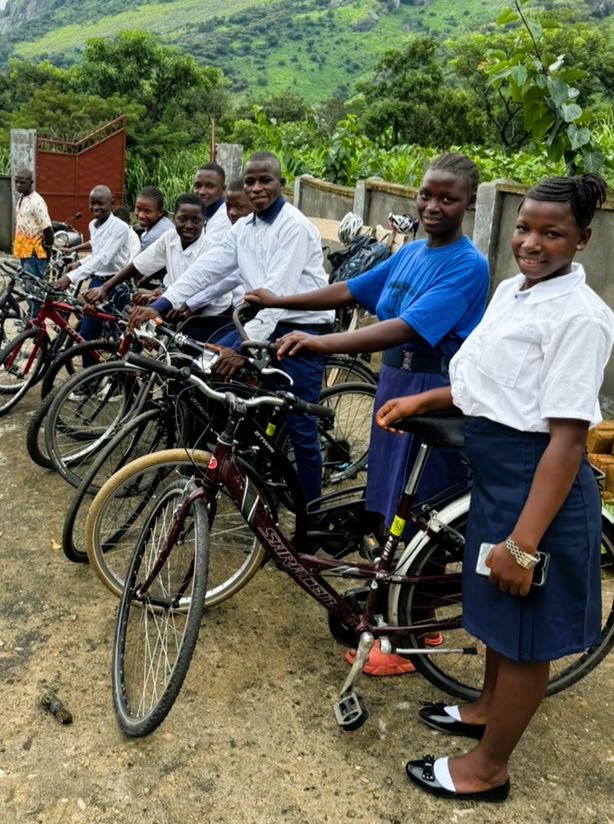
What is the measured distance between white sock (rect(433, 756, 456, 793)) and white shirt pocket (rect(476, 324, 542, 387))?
1.25 m

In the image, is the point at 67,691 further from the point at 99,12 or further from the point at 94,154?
the point at 99,12

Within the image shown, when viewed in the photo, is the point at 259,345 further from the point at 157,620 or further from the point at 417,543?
the point at 157,620

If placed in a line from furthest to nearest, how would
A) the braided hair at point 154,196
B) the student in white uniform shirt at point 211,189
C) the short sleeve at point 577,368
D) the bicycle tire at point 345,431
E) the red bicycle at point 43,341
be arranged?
1. the braided hair at point 154,196
2. the student in white uniform shirt at point 211,189
3. the red bicycle at point 43,341
4. the bicycle tire at point 345,431
5. the short sleeve at point 577,368

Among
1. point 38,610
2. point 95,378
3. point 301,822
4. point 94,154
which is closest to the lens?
point 301,822

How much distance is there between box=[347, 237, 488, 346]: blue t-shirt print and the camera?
2578mm

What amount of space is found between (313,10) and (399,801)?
9825cm

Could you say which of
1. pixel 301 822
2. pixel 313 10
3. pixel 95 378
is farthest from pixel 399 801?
pixel 313 10

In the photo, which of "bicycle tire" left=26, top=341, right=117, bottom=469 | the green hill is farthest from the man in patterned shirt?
the green hill

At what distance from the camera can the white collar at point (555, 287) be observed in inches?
77.7

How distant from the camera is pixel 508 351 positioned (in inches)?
79.0

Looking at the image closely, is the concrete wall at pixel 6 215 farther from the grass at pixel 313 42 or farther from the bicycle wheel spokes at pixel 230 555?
the grass at pixel 313 42

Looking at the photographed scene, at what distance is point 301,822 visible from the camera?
2.31 metres

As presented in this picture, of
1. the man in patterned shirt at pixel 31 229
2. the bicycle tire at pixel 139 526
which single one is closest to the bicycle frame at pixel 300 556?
the bicycle tire at pixel 139 526

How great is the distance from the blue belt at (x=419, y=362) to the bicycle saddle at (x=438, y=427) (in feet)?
1.18
